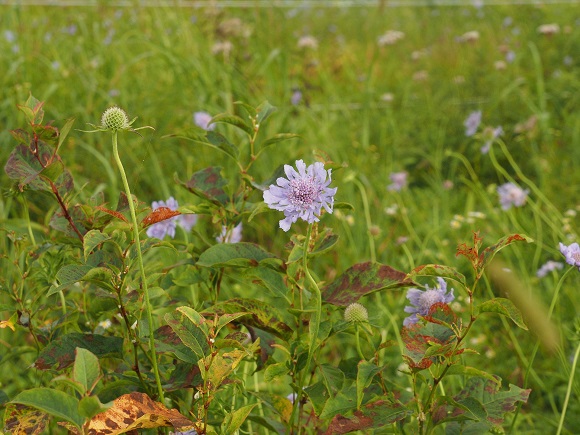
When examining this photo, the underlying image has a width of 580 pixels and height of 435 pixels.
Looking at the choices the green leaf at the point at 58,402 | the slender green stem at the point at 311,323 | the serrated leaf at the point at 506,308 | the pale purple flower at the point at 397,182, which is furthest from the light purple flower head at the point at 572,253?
the pale purple flower at the point at 397,182

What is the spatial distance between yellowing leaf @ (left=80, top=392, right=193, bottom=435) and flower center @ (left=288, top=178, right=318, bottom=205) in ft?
0.95

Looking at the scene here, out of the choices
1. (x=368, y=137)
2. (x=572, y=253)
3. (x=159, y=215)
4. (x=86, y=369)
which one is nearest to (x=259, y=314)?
(x=159, y=215)

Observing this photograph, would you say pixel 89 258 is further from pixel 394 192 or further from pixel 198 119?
pixel 394 192

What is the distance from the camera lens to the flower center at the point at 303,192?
0.95m

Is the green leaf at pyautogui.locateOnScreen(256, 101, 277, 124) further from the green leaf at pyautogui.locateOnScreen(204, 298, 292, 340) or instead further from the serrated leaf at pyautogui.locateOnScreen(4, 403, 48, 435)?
the serrated leaf at pyautogui.locateOnScreen(4, 403, 48, 435)

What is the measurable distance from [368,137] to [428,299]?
217 cm

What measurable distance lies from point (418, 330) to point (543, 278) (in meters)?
1.43

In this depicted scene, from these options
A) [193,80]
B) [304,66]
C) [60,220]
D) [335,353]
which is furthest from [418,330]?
[304,66]

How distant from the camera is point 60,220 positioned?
44.2 inches

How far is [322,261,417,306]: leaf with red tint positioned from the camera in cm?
104

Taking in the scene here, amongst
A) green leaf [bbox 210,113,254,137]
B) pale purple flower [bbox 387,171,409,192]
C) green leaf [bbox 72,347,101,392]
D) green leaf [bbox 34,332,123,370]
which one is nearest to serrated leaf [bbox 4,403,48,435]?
green leaf [bbox 34,332,123,370]

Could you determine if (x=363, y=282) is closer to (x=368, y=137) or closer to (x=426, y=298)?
(x=426, y=298)

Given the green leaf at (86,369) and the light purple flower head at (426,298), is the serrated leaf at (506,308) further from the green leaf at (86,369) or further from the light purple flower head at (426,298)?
the green leaf at (86,369)

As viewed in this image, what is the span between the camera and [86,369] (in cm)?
79
